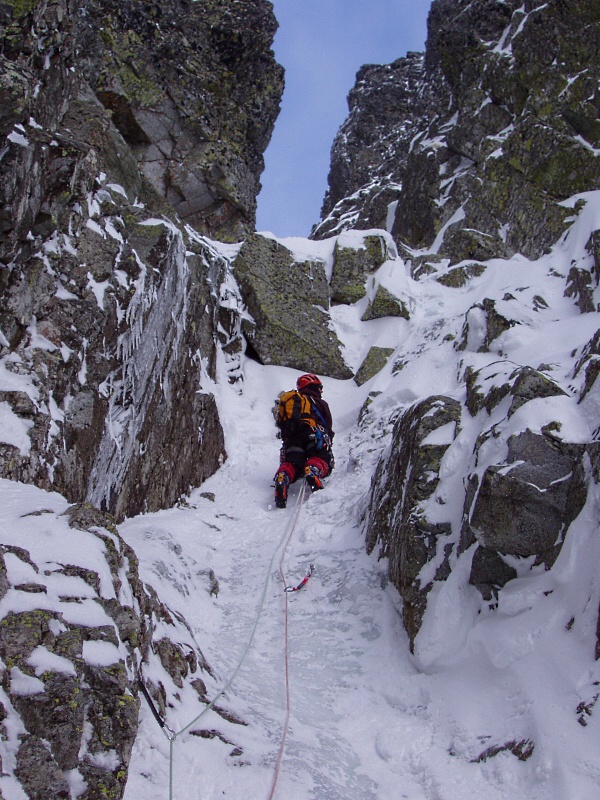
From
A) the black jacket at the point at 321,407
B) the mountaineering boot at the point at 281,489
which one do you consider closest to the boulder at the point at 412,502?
the mountaineering boot at the point at 281,489

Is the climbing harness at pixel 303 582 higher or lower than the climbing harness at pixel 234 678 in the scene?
higher

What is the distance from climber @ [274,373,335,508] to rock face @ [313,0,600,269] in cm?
956

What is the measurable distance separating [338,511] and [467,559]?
3.46 m

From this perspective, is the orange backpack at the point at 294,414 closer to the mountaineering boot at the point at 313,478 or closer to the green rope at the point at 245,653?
the mountaineering boot at the point at 313,478

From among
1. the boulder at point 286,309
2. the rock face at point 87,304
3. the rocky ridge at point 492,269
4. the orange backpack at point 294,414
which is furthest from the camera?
the boulder at point 286,309

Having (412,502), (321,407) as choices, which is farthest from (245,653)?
(321,407)

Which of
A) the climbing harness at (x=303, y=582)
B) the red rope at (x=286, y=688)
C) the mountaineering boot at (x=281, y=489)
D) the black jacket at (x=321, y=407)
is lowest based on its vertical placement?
the red rope at (x=286, y=688)

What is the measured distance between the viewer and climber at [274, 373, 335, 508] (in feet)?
30.0

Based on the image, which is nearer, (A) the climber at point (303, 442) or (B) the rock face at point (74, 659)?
(B) the rock face at point (74, 659)

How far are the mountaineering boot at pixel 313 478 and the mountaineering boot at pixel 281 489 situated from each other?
0.33m

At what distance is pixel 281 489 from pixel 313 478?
0.58 metres

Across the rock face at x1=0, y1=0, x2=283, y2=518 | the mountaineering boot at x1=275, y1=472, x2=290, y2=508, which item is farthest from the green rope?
the rock face at x1=0, y1=0, x2=283, y2=518

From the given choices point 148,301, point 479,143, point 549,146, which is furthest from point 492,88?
point 148,301

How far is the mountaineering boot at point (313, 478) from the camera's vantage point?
9.05 metres
